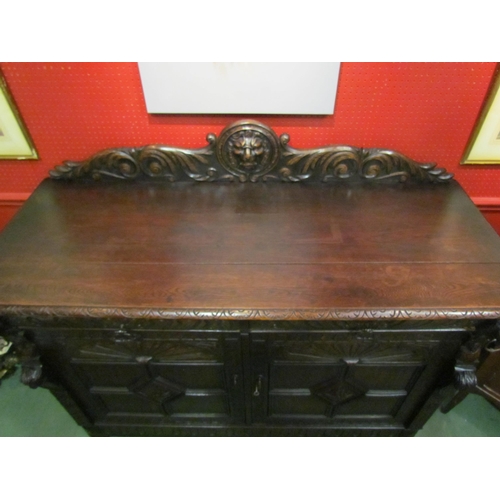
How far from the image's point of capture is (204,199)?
1206mm

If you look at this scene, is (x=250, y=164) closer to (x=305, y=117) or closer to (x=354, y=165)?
(x=305, y=117)

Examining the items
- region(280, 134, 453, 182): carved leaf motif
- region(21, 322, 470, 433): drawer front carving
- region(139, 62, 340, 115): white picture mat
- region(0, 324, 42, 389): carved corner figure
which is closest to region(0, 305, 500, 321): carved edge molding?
region(21, 322, 470, 433): drawer front carving

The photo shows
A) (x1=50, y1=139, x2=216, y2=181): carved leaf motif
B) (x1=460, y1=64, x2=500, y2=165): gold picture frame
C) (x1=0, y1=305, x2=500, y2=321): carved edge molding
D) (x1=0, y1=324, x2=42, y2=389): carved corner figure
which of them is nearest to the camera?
(x1=0, y1=305, x2=500, y2=321): carved edge molding

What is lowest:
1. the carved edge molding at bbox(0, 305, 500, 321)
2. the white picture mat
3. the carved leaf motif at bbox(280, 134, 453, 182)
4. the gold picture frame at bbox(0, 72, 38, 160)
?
the carved edge molding at bbox(0, 305, 500, 321)

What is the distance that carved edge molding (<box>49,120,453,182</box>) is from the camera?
1.17 metres

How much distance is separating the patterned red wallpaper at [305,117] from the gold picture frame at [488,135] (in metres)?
0.02

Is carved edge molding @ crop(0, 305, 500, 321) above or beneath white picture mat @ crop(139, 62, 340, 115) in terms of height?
beneath

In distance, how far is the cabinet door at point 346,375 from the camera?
995mm

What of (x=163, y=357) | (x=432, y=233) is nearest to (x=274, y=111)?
(x=432, y=233)

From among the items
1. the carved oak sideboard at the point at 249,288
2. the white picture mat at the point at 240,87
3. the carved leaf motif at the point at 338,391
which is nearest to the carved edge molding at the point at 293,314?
the carved oak sideboard at the point at 249,288

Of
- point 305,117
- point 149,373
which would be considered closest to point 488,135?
point 305,117

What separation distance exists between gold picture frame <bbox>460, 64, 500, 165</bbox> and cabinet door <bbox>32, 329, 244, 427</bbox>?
3.55 feet

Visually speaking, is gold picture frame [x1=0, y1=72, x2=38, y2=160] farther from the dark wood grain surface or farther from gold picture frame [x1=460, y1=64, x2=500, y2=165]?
gold picture frame [x1=460, y1=64, x2=500, y2=165]

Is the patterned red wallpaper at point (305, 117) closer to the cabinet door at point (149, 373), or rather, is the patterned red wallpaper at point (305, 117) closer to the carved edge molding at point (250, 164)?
the carved edge molding at point (250, 164)
